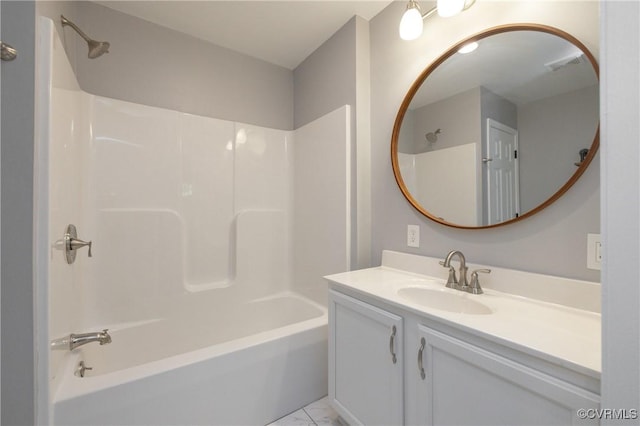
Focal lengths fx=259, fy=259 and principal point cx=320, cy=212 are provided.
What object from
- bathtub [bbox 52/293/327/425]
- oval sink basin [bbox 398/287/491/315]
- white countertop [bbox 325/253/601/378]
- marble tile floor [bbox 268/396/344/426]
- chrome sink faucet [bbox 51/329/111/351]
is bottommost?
marble tile floor [bbox 268/396/344/426]

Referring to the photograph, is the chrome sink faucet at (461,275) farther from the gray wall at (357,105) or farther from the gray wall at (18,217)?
the gray wall at (18,217)

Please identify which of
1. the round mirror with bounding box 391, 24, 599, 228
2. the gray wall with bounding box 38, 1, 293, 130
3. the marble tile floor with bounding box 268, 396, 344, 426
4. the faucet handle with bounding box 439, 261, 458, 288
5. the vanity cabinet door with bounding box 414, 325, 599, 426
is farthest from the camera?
the gray wall with bounding box 38, 1, 293, 130

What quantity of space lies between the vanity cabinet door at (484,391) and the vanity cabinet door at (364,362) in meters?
0.12

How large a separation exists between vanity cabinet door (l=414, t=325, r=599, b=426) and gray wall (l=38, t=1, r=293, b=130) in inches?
85.8

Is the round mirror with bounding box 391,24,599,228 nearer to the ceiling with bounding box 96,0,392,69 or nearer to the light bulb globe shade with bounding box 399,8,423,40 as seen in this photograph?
the light bulb globe shade with bounding box 399,8,423,40

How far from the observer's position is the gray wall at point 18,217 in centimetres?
88

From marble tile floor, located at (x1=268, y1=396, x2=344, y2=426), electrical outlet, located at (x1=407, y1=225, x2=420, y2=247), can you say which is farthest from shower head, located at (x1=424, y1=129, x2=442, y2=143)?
marble tile floor, located at (x1=268, y1=396, x2=344, y2=426)

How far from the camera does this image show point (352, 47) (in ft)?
5.96

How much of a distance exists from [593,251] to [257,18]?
2.26 m

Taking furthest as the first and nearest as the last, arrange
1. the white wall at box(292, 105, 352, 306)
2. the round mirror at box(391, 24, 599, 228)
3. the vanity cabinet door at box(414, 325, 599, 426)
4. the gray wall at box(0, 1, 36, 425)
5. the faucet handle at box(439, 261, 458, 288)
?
the white wall at box(292, 105, 352, 306)
the faucet handle at box(439, 261, 458, 288)
the round mirror at box(391, 24, 599, 228)
the gray wall at box(0, 1, 36, 425)
the vanity cabinet door at box(414, 325, 599, 426)

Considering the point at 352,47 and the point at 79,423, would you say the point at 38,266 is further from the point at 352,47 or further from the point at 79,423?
the point at 352,47

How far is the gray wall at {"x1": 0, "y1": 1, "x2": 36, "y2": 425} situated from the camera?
884 millimetres

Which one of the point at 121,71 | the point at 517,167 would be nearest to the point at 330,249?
the point at 517,167

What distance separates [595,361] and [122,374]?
1665mm
